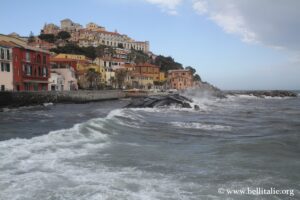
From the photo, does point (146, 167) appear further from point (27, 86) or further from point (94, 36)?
point (94, 36)

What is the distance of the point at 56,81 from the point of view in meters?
71.0

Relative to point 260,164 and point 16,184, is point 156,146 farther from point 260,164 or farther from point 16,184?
point 16,184

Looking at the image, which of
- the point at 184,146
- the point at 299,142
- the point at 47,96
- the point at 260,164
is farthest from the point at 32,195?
the point at 47,96

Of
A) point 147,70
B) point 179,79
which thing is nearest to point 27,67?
point 147,70

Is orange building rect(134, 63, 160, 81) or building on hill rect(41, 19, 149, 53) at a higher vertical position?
building on hill rect(41, 19, 149, 53)

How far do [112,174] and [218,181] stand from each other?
260 cm

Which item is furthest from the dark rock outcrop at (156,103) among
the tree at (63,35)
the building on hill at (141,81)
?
the tree at (63,35)

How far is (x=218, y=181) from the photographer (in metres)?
9.05

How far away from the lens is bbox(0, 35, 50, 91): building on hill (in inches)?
2099

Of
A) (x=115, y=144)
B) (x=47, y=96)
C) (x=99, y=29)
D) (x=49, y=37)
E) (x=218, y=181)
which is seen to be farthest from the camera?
(x=99, y=29)

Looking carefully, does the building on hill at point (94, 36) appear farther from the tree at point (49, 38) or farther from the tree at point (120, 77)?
the tree at point (120, 77)

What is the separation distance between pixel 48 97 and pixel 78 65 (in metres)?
42.5

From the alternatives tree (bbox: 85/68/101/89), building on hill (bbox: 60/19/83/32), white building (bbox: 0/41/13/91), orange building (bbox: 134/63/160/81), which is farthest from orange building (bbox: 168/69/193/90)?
white building (bbox: 0/41/13/91)

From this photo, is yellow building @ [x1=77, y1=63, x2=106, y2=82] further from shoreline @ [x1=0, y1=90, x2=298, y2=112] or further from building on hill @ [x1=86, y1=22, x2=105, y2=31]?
building on hill @ [x1=86, y1=22, x2=105, y2=31]
